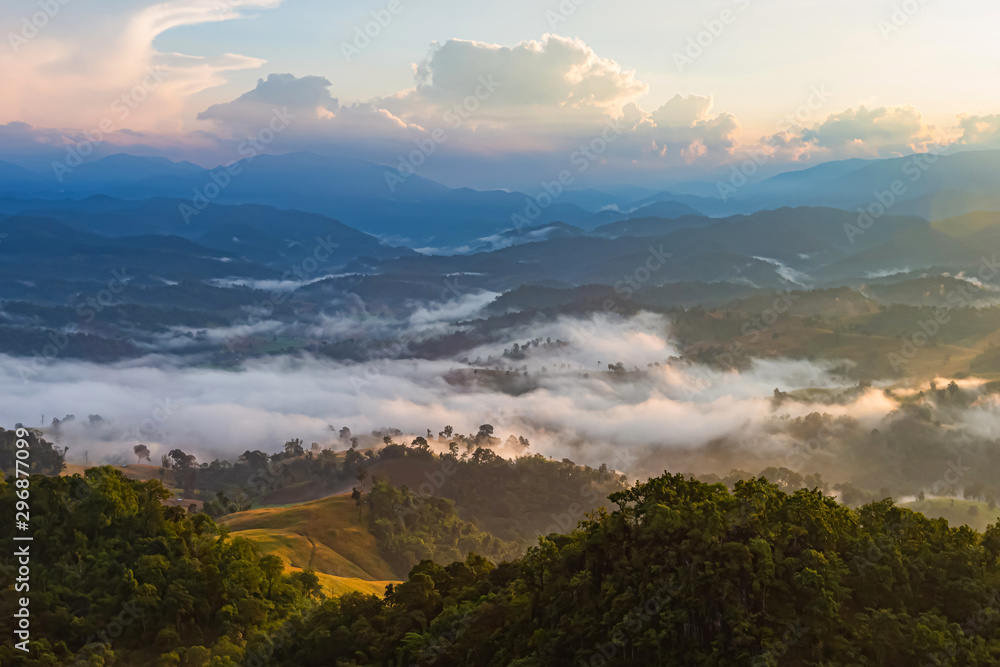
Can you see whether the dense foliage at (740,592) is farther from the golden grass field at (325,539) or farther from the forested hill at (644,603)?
the golden grass field at (325,539)

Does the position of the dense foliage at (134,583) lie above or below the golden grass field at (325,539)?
above

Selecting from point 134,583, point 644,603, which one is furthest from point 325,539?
point 644,603

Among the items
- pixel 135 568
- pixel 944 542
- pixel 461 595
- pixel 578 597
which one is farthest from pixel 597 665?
pixel 135 568

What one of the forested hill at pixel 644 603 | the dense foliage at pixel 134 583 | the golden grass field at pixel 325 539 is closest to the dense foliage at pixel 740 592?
the forested hill at pixel 644 603

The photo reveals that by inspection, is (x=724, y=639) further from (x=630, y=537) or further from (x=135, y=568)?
(x=135, y=568)

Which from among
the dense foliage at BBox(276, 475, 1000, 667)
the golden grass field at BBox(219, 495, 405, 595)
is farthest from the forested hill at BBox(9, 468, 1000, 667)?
the golden grass field at BBox(219, 495, 405, 595)

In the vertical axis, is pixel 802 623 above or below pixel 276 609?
above
